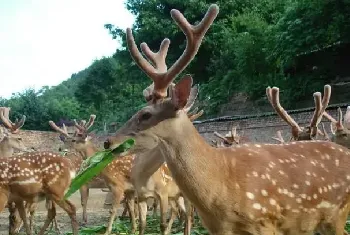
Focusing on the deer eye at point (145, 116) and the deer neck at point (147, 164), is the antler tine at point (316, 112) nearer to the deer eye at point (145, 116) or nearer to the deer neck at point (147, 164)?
the deer neck at point (147, 164)

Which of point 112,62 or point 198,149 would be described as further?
point 112,62

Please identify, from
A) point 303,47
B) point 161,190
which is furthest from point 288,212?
point 303,47

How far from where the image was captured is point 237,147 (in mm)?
4629

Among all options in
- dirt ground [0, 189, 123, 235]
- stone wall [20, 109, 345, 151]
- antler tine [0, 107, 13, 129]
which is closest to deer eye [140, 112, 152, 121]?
dirt ground [0, 189, 123, 235]

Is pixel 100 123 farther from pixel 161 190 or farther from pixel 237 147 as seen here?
pixel 237 147

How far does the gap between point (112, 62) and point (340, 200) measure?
127 ft

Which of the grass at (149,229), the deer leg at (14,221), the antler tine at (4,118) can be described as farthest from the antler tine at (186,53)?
the antler tine at (4,118)

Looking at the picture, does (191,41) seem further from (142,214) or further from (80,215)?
(80,215)

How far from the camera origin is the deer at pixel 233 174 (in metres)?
4.07

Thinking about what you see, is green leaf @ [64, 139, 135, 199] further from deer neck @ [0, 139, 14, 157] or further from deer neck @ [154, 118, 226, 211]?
deer neck @ [0, 139, 14, 157]

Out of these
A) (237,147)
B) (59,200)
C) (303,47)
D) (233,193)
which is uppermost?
(303,47)

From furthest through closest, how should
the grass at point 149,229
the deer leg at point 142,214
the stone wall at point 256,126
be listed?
the stone wall at point 256,126 → the grass at point 149,229 → the deer leg at point 142,214

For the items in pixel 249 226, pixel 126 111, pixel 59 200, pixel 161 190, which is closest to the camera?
pixel 249 226

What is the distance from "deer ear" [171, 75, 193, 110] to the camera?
4.11 metres
